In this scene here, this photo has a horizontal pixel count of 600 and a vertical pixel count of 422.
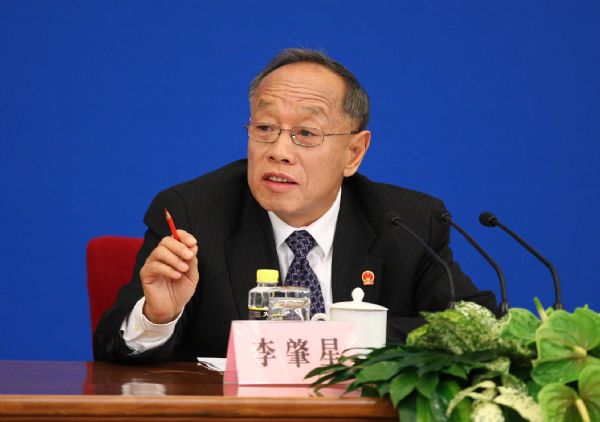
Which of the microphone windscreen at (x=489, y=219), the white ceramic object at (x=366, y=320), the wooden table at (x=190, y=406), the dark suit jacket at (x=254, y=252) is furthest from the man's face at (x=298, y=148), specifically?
the wooden table at (x=190, y=406)

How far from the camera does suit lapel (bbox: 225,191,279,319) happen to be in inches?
92.6

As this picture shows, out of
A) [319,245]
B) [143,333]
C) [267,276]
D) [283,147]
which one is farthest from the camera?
[319,245]

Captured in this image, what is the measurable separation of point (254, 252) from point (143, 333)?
1.62 ft

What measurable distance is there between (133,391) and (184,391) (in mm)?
75

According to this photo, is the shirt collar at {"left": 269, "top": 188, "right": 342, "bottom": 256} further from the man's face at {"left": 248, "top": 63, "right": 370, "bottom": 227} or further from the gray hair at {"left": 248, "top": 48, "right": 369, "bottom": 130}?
the gray hair at {"left": 248, "top": 48, "right": 369, "bottom": 130}

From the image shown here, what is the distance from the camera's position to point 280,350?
148 centimetres

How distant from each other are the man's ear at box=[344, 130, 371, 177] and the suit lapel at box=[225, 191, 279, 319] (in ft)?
0.99

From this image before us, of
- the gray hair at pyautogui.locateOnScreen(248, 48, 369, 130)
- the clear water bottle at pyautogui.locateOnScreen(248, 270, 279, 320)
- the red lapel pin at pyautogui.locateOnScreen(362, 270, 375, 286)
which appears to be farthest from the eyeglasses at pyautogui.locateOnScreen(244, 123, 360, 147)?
the clear water bottle at pyautogui.locateOnScreen(248, 270, 279, 320)

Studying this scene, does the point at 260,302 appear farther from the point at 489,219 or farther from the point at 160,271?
the point at 489,219

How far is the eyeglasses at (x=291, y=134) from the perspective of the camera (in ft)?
7.87

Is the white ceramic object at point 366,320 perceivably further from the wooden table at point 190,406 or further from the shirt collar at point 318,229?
the shirt collar at point 318,229

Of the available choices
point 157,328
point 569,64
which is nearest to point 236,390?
point 157,328

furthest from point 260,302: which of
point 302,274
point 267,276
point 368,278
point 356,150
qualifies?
point 356,150

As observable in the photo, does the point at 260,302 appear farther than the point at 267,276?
Yes
